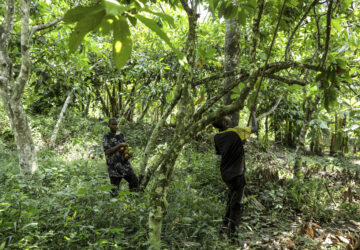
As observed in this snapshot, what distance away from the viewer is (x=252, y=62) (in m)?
1.98

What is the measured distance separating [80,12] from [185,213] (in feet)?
9.35

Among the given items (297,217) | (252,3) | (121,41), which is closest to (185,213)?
(297,217)

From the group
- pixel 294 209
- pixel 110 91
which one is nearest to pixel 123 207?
pixel 294 209

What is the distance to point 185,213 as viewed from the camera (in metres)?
3.19

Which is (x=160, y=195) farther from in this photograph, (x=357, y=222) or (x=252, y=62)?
(x=357, y=222)

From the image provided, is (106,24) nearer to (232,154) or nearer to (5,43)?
(232,154)

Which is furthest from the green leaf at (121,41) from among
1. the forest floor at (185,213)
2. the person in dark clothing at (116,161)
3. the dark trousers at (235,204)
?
the person in dark clothing at (116,161)

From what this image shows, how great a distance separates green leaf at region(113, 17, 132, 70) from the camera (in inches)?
30.6

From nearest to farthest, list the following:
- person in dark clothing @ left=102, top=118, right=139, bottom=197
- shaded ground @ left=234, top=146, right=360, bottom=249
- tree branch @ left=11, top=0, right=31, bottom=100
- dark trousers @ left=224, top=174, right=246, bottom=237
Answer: shaded ground @ left=234, top=146, right=360, bottom=249, dark trousers @ left=224, top=174, right=246, bottom=237, tree branch @ left=11, top=0, right=31, bottom=100, person in dark clothing @ left=102, top=118, right=139, bottom=197

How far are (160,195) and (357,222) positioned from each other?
3.31 metres

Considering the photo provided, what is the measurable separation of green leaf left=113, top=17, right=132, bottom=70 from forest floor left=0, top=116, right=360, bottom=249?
164 centimetres

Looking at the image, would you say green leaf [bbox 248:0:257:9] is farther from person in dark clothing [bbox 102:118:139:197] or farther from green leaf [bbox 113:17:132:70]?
person in dark clothing [bbox 102:118:139:197]

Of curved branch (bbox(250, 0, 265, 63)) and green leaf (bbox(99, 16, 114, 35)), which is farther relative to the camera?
curved branch (bbox(250, 0, 265, 63))

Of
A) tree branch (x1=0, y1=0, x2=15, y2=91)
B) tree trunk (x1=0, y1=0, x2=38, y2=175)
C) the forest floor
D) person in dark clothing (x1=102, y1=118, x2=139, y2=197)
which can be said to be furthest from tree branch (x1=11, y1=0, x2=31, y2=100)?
person in dark clothing (x1=102, y1=118, x2=139, y2=197)
